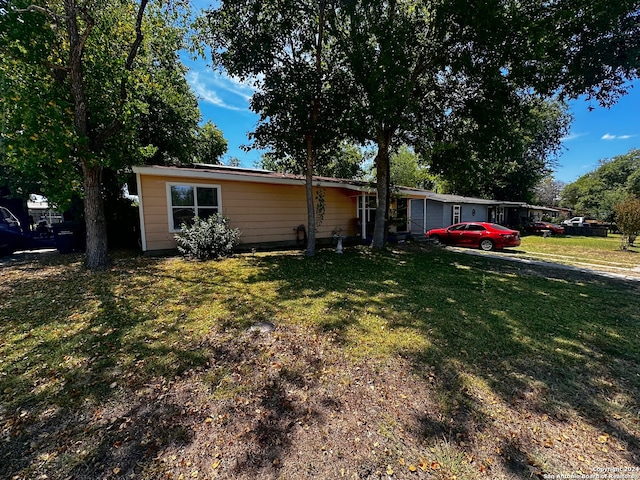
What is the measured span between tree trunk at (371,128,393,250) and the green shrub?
5.43 meters

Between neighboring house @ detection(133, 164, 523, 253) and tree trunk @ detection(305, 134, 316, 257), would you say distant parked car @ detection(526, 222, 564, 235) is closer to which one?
neighboring house @ detection(133, 164, 523, 253)

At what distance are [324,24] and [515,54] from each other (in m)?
5.15

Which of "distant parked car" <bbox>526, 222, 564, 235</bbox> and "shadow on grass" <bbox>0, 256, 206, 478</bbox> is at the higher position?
"distant parked car" <bbox>526, 222, 564, 235</bbox>

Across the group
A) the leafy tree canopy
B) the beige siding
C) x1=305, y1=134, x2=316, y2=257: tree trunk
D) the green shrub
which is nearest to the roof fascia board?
the beige siding

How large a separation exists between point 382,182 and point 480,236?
607 cm

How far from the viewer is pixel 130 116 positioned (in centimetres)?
715

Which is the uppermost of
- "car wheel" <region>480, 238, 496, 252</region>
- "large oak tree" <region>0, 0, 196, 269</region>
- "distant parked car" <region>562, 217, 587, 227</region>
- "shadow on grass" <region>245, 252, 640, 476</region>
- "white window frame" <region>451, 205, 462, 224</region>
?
"large oak tree" <region>0, 0, 196, 269</region>

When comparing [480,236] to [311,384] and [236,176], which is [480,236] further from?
[311,384]

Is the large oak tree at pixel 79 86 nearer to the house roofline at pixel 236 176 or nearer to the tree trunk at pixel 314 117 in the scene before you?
the house roofline at pixel 236 176

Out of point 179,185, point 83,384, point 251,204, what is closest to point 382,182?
point 251,204

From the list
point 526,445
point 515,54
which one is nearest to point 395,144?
point 515,54

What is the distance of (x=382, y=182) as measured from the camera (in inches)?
419

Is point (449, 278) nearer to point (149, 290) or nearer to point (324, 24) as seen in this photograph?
point (149, 290)

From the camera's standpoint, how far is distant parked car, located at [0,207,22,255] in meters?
9.25
